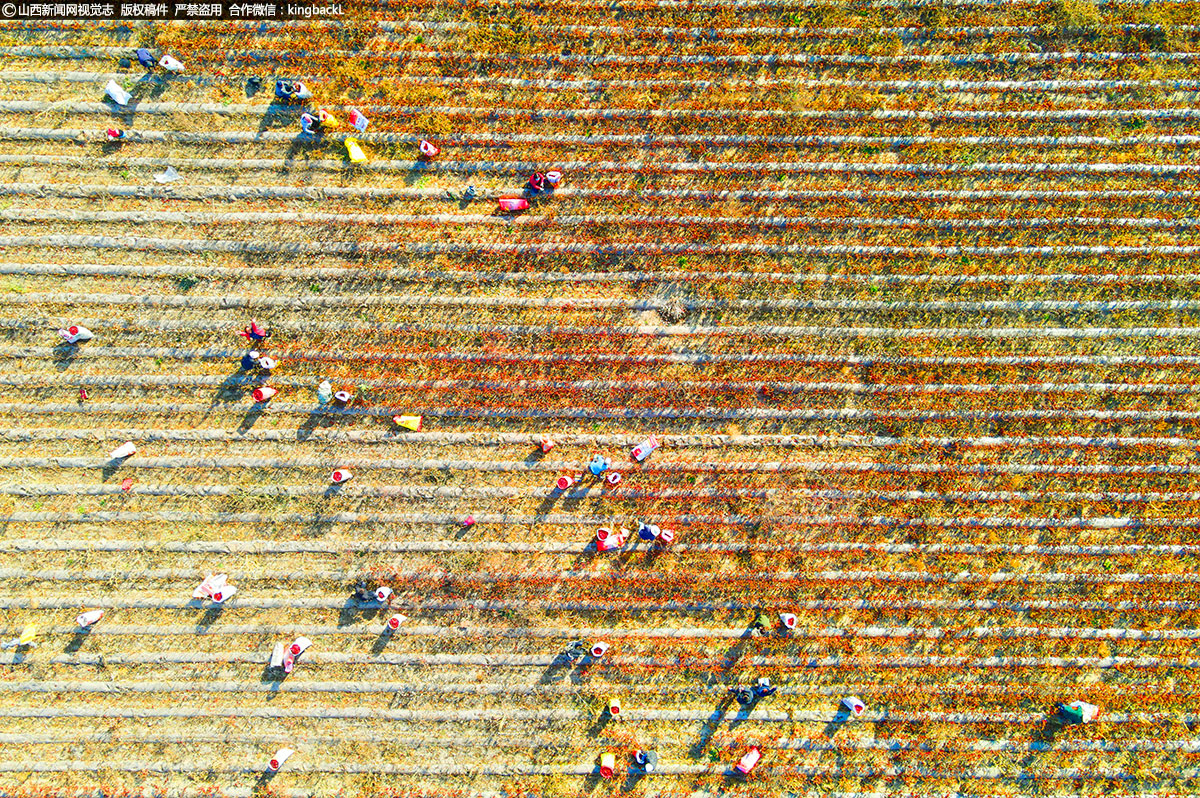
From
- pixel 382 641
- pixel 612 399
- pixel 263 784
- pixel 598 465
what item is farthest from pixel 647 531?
pixel 263 784

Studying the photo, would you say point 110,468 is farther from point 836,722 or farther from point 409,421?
point 836,722

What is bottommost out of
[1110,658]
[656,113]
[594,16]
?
[1110,658]

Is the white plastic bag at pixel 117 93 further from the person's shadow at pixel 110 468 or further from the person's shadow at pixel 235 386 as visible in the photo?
the person's shadow at pixel 110 468

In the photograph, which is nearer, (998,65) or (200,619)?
(200,619)

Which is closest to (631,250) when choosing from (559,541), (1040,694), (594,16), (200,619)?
(594,16)

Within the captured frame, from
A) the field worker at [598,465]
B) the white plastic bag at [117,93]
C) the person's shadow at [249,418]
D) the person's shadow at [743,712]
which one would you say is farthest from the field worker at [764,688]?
the white plastic bag at [117,93]

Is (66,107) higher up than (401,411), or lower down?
higher up

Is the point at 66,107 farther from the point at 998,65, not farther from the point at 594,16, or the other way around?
the point at 998,65
